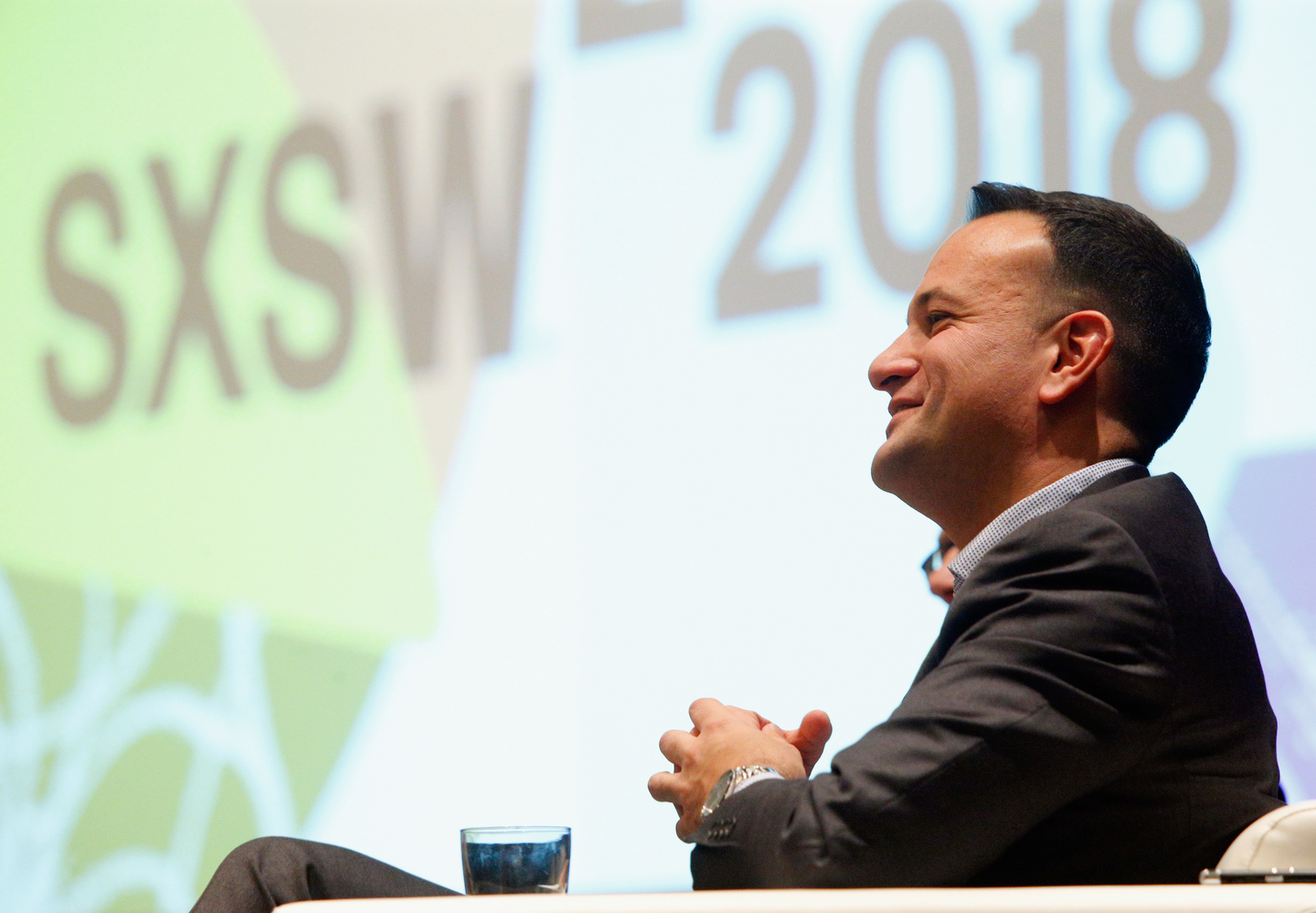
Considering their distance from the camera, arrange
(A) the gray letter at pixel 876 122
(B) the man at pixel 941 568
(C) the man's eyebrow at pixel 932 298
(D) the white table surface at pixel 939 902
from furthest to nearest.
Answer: (A) the gray letter at pixel 876 122
(B) the man at pixel 941 568
(C) the man's eyebrow at pixel 932 298
(D) the white table surface at pixel 939 902

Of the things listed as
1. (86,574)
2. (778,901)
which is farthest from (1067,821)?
(86,574)

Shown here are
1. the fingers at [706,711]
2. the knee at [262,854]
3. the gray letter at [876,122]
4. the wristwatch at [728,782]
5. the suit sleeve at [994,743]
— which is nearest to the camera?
the suit sleeve at [994,743]

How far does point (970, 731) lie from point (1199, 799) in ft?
0.82

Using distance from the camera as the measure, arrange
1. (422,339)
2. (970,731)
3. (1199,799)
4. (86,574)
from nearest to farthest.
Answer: (970,731) < (1199,799) < (422,339) < (86,574)

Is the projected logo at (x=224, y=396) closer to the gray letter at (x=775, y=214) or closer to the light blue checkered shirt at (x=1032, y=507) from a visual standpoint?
the gray letter at (x=775, y=214)

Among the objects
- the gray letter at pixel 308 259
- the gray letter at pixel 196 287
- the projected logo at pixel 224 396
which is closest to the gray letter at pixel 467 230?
the projected logo at pixel 224 396

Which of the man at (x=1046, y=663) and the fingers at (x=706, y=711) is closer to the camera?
the man at (x=1046, y=663)

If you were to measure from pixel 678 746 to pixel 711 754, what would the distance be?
0.05 metres

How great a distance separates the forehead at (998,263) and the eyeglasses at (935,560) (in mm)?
938

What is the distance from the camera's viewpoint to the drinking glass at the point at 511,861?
1103mm

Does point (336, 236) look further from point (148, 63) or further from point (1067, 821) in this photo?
point (1067, 821)

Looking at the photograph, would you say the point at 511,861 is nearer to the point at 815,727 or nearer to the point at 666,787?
the point at 666,787

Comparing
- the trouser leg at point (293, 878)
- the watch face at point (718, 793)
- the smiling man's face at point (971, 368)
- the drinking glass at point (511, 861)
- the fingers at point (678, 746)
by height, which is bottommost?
the trouser leg at point (293, 878)

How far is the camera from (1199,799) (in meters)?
1.13
